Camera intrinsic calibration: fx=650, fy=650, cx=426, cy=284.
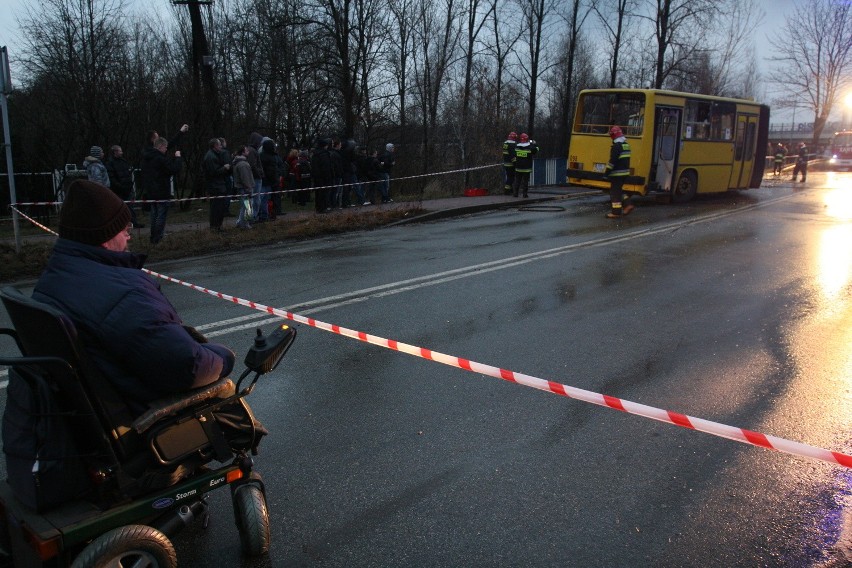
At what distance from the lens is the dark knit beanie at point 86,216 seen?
2645mm

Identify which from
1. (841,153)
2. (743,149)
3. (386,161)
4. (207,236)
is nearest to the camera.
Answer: (207,236)

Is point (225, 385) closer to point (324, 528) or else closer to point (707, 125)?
point (324, 528)

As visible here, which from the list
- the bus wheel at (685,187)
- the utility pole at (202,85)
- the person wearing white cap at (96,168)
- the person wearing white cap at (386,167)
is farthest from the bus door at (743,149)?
the person wearing white cap at (96,168)

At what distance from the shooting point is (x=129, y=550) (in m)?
2.48

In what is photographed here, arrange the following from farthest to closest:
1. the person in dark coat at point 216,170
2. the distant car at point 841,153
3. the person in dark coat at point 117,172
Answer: the distant car at point 841,153 < the person in dark coat at point 216,170 < the person in dark coat at point 117,172

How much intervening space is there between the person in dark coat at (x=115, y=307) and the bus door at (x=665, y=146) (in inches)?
653

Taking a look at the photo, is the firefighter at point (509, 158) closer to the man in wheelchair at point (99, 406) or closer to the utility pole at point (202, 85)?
the utility pole at point (202, 85)

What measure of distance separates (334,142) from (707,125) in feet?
34.8

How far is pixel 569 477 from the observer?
367 centimetres

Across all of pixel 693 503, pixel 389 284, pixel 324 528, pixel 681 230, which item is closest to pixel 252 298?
pixel 389 284

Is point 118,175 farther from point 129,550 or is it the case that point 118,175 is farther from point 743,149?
point 743,149

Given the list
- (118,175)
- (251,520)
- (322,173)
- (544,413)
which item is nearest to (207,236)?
(118,175)

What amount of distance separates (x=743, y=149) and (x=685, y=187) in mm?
3194

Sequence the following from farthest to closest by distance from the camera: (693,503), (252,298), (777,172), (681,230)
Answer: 1. (777,172)
2. (681,230)
3. (252,298)
4. (693,503)
